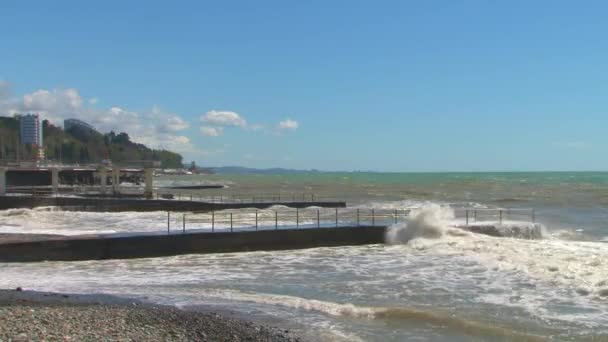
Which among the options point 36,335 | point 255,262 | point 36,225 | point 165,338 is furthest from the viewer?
point 36,225

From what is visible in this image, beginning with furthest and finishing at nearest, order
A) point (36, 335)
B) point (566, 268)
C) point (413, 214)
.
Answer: point (413, 214) → point (566, 268) → point (36, 335)

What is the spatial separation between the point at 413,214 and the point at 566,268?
30.0 ft

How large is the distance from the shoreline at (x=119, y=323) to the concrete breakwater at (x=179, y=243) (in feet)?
24.4

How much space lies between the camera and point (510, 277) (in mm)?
18328

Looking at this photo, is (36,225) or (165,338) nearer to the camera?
(165,338)

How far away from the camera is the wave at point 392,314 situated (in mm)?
12453

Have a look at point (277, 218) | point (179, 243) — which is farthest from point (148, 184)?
point (179, 243)

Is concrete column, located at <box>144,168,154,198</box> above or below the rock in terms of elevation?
above

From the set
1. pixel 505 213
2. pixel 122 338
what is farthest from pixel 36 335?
pixel 505 213

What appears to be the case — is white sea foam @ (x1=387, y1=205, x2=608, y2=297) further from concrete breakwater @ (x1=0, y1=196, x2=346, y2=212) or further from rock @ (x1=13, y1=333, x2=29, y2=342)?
concrete breakwater @ (x1=0, y1=196, x2=346, y2=212)

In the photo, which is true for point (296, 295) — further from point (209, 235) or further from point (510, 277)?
point (209, 235)

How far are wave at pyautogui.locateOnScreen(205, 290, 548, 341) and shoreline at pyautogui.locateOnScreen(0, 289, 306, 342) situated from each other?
1.84 metres

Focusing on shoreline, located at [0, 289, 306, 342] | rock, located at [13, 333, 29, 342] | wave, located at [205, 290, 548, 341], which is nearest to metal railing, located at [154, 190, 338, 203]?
wave, located at [205, 290, 548, 341]

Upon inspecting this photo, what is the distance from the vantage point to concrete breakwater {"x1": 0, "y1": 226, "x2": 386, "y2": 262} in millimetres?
21656
